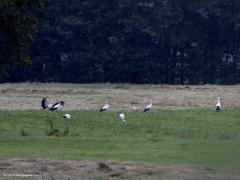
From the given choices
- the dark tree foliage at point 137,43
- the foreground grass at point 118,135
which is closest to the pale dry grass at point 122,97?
the foreground grass at point 118,135

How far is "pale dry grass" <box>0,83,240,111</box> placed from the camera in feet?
150

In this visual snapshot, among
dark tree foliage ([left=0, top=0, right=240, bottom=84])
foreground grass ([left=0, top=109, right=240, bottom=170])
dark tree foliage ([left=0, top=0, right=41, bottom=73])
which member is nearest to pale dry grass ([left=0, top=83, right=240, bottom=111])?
foreground grass ([left=0, top=109, right=240, bottom=170])

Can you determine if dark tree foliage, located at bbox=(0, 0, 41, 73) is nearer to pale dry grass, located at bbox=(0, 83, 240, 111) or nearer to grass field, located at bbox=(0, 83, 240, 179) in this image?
grass field, located at bbox=(0, 83, 240, 179)

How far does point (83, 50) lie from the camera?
244 feet

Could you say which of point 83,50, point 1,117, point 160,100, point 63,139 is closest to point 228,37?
point 83,50

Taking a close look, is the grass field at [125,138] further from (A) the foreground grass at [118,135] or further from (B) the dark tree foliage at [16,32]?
(B) the dark tree foliage at [16,32]

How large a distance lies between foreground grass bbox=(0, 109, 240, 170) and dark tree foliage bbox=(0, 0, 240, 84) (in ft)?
113

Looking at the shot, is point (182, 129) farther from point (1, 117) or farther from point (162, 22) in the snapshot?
point (162, 22)

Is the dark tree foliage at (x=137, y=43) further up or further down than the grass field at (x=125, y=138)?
further up

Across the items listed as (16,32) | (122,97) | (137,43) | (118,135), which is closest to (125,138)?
(118,135)

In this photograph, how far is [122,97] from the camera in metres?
51.6

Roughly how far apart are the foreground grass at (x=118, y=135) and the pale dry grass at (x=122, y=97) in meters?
6.26

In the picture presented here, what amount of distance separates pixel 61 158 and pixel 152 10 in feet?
177

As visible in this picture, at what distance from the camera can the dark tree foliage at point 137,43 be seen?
7338 cm
